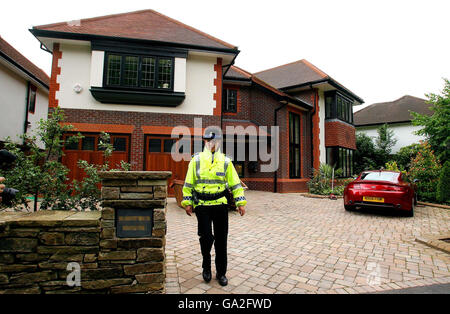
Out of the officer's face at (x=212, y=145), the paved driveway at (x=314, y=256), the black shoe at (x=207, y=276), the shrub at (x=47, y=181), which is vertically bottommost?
the paved driveway at (x=314, y=256)

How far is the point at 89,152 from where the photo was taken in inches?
391

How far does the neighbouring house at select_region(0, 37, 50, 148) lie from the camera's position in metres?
12.4

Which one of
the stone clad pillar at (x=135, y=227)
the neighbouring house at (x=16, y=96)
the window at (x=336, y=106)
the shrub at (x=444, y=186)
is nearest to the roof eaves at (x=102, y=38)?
the neighbouring house at (x=16, y=96)

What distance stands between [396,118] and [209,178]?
28663mm

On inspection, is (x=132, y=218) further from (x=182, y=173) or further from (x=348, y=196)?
(x=182, y=173)

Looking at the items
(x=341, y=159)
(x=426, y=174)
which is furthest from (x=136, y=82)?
(x=426, y=174)

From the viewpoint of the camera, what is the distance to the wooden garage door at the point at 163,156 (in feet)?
34.4

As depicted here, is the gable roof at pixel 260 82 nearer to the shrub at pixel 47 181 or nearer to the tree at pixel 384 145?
the tree at pixel 384 145

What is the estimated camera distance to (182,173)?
10.6m

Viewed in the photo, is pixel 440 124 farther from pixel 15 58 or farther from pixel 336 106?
pixel 15 58

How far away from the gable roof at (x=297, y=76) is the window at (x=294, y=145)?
238 cm
